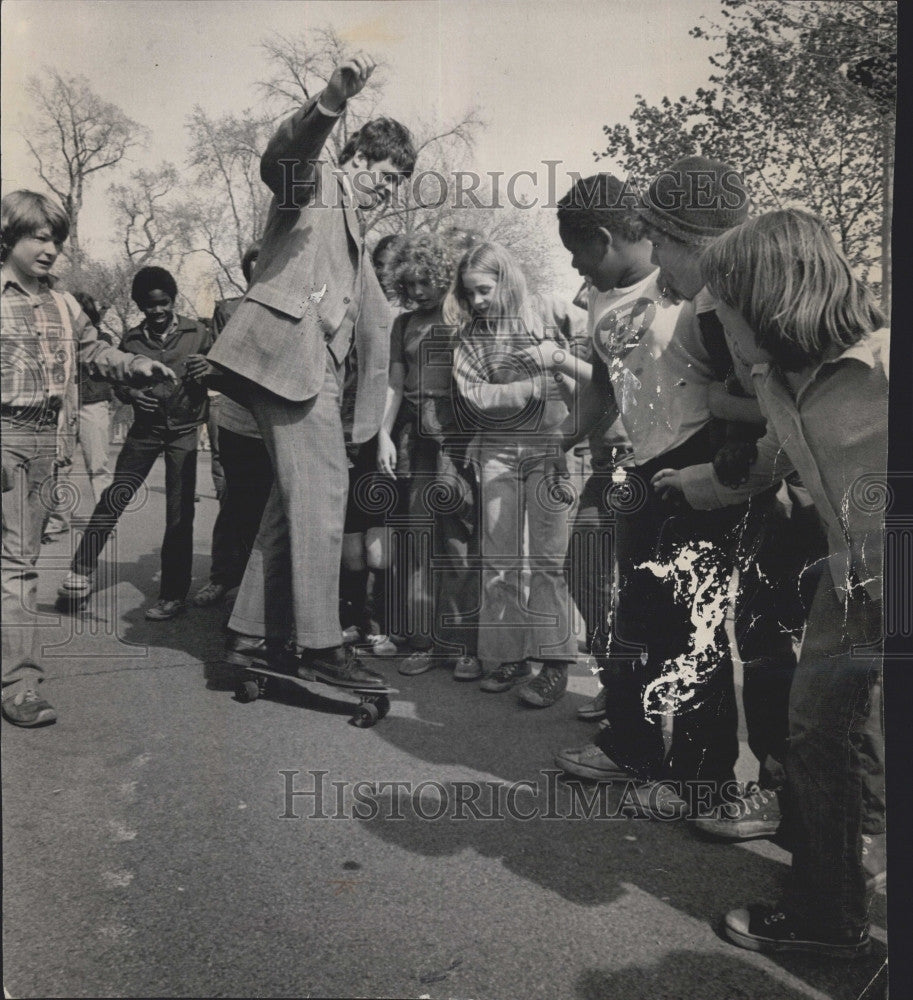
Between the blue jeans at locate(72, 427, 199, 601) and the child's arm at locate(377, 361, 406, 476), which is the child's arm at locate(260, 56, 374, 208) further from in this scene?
the blue jeans at locate(72, 427, 199, 601)

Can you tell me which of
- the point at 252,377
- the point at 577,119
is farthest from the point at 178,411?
the point at 577,119

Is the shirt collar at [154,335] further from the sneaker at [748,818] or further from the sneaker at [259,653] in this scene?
the sneaker at [748,818]

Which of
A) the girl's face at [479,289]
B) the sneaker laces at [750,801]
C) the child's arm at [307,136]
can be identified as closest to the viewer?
the child's arm at [307,136]

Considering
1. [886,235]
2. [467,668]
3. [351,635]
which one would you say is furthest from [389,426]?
[886,235]

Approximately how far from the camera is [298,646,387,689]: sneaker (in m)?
2.26

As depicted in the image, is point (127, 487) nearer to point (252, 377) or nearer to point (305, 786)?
point (252, 377)

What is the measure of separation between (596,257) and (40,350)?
4.28 feet

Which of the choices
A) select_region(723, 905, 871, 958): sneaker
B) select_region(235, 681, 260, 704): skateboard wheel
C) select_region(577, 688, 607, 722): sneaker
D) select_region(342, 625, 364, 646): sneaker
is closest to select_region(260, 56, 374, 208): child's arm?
select_region(342, 625, 364, 646): sneaker

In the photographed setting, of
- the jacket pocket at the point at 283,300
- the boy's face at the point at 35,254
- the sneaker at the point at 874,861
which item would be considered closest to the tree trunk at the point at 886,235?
the sneaker at the point at 874,861

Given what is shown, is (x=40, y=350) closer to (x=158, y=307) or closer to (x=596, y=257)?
(x=158, y=307)

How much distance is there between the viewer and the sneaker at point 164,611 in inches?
88.2

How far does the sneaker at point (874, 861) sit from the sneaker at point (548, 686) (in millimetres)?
785

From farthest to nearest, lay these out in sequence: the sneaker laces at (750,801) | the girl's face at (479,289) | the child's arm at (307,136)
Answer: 1. the sneaker laces at (750,801)
2. the girl's face at (479,289)
3. the child's arm at (307,136)

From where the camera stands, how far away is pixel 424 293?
2.24 metres
